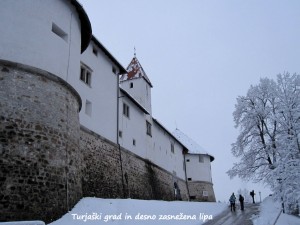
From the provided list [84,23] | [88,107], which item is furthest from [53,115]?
[88,107]

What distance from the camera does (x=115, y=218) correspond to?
1248 cm

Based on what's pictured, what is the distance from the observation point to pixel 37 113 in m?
11.4

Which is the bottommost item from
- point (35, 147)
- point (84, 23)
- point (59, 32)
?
point (35, 147)

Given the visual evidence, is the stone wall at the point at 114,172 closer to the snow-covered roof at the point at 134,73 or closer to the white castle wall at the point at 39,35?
the white castle wall at the point at 39,35

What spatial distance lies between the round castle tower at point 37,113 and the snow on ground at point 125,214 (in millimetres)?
483

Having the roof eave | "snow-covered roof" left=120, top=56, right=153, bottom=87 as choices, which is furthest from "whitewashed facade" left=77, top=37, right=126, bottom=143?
"snow-covered roof" left=120, top=56, right=153, bottom=87

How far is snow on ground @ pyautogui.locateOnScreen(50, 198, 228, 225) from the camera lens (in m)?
11.5

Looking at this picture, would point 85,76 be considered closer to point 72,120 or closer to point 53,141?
point 72,120

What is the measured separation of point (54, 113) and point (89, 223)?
4.23m

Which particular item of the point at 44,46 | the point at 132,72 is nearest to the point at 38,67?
the point at 44,46

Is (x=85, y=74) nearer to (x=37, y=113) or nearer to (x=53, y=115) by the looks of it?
(x=53, y=115)

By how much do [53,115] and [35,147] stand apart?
165 centimetres

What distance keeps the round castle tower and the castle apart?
0.10 ft

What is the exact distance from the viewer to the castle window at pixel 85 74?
19109 millimetres
